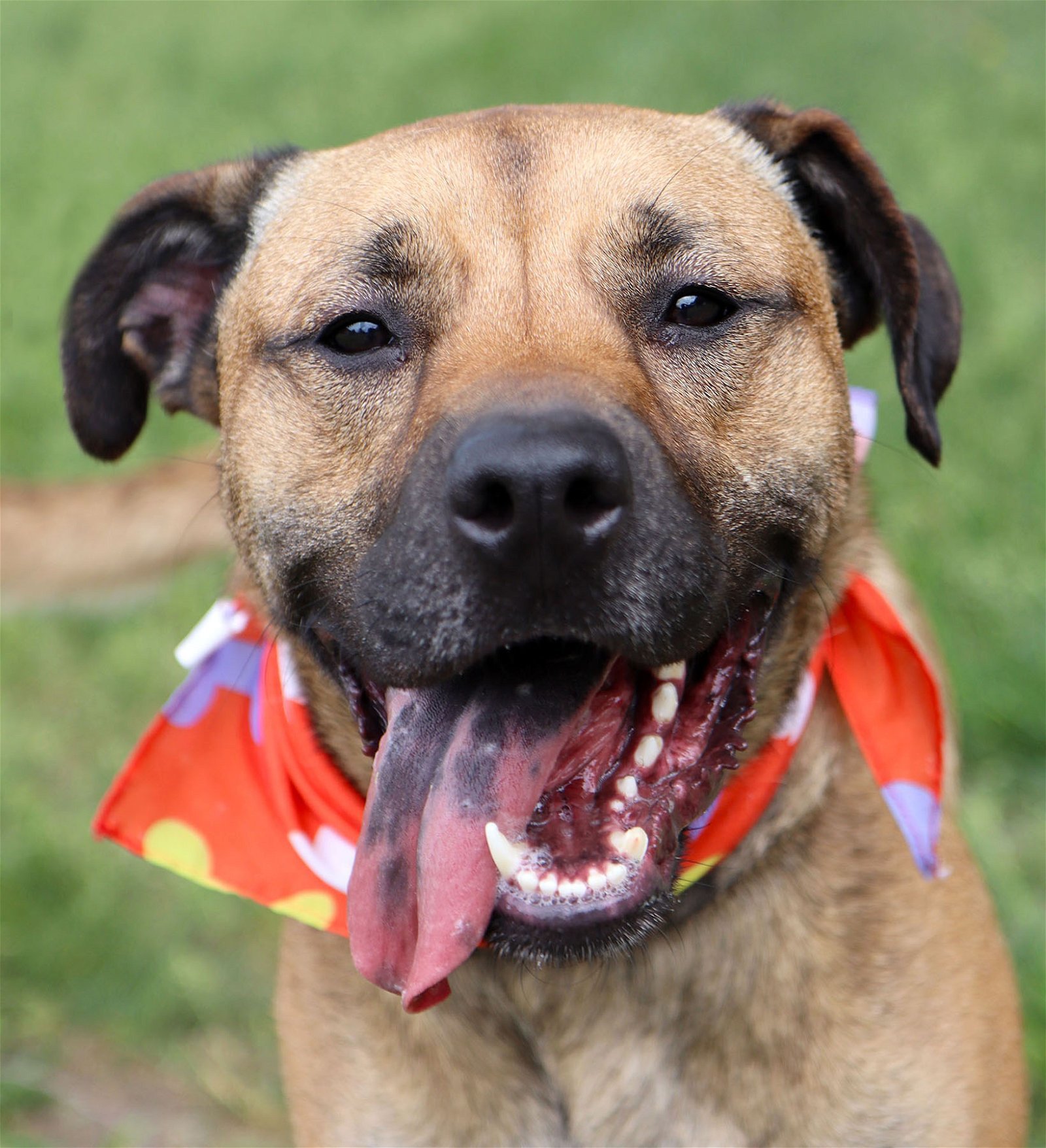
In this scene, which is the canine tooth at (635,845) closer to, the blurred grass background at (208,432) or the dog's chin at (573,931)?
the dog's chin at (573,931)

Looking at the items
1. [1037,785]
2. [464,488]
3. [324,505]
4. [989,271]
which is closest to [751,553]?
[464,488]

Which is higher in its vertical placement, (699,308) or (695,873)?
(699,308)

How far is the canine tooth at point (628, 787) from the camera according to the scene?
239cm

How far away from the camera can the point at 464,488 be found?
210cm

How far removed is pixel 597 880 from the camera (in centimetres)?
228

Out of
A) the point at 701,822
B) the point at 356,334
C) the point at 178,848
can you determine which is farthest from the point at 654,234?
the point at 178,848

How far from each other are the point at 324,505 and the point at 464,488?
50 cm

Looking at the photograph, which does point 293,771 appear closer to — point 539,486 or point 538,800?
point 538,800

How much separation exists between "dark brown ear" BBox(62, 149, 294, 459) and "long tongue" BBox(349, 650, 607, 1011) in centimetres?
101

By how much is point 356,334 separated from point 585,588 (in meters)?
0.76

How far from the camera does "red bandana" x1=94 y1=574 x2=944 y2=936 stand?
2.70 meters

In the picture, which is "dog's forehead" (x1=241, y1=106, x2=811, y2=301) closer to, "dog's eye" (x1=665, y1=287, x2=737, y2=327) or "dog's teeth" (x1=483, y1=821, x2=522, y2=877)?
"dog's eye" (x1=665, y1=287, x2=737, y2=327)

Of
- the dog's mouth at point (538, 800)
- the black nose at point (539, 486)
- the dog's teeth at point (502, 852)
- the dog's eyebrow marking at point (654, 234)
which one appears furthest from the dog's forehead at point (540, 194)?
the dog's teeth at point (502, 852)

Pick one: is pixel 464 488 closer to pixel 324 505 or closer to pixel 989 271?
pixel 324 505
